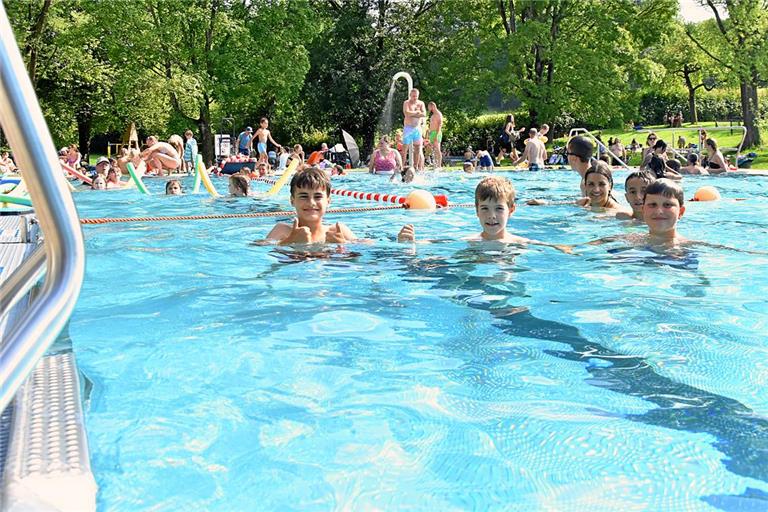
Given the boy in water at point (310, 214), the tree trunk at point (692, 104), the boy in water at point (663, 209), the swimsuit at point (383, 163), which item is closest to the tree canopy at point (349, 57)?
the tree trunk at point (692, 104)

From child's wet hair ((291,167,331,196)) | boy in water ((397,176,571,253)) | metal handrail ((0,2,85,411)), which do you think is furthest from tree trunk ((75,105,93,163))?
metal handrail ((0,2,85,411))

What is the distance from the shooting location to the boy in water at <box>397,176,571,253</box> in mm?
6152

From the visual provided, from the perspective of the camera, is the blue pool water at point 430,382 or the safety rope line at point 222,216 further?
the safety rope line at point 222,216

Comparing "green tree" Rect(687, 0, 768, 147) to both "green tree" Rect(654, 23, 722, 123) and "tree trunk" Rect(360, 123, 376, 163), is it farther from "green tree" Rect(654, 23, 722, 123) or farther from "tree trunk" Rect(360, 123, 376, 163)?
"tree trunk" Rect(360, 123, 376, 163)

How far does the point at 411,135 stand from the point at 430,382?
659 inches

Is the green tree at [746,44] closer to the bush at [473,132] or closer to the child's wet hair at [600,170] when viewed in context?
the bush at [473,132]

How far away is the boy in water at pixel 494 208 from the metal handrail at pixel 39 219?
5.22 m

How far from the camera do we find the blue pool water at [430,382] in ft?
7.27

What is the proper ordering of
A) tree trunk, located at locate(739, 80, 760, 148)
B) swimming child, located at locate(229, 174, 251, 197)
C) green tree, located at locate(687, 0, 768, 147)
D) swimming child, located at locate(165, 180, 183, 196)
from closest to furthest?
1. swimming child, located at locate(229, 174, 251, 197)
2. swimming child, located at locate(165, 180, 183, 196)
3. tree trunk, located at locate(739, 80, 760, 148)
4. green tree, located at locate(687, 0, 768, 147)

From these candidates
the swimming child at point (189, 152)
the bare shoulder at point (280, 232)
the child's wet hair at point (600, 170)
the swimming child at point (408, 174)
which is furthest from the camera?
the swimming child at point (189, 152)

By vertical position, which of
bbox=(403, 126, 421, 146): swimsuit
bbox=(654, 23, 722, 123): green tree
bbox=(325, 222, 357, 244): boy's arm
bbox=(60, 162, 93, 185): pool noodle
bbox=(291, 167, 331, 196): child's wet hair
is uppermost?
bbox=(654, 23, 722, 123): green tree

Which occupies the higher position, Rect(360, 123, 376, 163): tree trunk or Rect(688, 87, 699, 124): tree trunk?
Rect(688, 87, 699, 124): tree trunk

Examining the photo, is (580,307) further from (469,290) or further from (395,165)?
(395,165)

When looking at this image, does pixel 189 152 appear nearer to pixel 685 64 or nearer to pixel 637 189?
pixel 637 189
